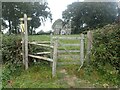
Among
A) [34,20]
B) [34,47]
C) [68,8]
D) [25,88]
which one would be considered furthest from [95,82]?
[34,20]

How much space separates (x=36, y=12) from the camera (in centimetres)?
3356

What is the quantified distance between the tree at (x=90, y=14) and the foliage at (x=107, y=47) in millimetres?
22173

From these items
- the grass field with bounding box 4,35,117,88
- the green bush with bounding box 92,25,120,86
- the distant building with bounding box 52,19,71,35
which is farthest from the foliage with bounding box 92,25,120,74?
the distant building with bounding box 52,19,71,35

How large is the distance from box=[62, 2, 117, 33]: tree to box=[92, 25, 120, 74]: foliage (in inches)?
873

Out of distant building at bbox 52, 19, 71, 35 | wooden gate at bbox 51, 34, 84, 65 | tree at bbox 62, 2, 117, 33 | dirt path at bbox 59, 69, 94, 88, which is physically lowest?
dirt path at bbox 59, 69, 94, 88

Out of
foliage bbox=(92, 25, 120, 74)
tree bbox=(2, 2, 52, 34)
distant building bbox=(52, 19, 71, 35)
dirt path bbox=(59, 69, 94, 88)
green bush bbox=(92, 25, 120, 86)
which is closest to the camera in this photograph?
dirt path bbox=(59, 69, 94, 88)

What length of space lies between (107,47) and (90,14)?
25.7 metres

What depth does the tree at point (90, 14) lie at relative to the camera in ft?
104

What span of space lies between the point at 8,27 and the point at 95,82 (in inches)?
916

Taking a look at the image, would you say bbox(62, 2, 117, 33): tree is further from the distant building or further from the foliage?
the foliage

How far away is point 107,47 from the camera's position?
27.8 ft

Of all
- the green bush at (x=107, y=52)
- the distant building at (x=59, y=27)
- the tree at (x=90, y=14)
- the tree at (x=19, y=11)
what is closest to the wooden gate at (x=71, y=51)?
the green bush at (x=107, y=52)

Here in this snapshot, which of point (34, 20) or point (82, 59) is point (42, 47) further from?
point (34, 20)

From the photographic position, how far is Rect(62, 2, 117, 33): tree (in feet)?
104
